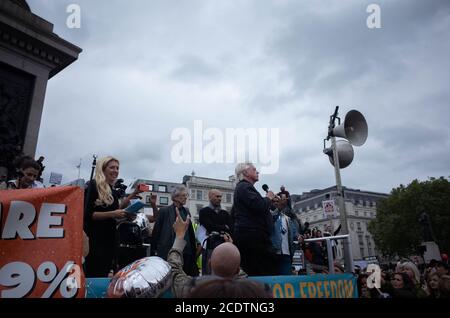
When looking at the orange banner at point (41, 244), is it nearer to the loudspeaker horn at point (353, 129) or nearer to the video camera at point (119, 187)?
the video camera at point (119, 187)

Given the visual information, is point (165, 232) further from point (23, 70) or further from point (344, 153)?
point (344, 153)

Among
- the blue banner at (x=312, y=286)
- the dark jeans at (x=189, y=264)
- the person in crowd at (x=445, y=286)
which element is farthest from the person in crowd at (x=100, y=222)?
the person in crowd at (x=445, y=286)

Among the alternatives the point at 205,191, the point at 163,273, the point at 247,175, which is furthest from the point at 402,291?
the point at 205,191

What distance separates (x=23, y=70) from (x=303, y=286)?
7185 mm

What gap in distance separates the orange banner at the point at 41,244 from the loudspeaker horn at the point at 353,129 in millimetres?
7779

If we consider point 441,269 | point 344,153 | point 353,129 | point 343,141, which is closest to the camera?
point 441,269

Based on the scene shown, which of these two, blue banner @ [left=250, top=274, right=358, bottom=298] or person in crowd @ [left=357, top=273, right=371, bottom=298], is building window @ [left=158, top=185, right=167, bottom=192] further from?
blue banner @ [left=250, top=274, right=358, bottom=298]

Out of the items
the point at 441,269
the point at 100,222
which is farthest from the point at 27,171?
the point at 441,269

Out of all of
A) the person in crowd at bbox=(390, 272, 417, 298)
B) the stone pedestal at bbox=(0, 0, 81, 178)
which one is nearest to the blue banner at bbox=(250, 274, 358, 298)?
the person in crowd at bbox=(390, 272, 417, 298)

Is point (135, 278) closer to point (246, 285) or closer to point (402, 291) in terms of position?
point (246, 285)

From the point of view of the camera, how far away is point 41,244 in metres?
2.04

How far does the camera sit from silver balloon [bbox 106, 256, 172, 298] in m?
1.90
